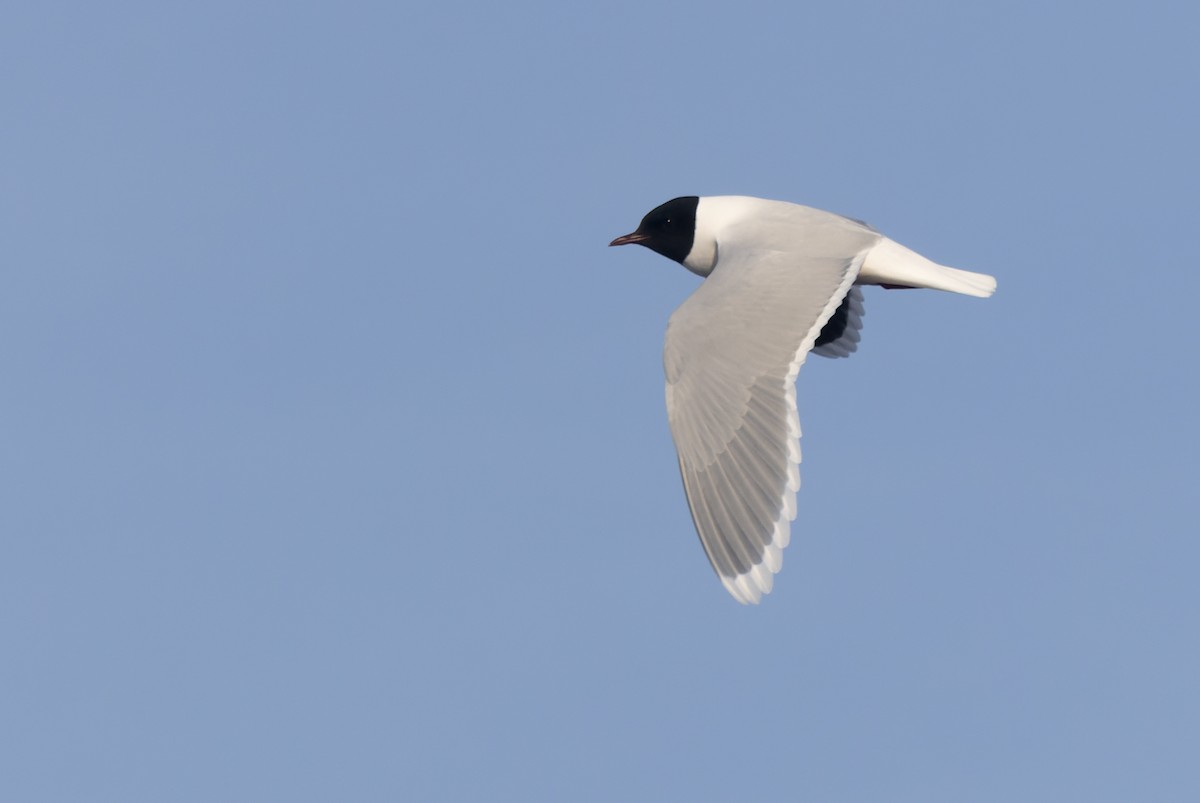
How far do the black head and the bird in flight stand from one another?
1439 millimetres

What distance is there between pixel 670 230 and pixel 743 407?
12.5 ft

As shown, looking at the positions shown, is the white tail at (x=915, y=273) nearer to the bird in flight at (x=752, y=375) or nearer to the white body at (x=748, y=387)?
the bird in flight at (x=752, y=375)

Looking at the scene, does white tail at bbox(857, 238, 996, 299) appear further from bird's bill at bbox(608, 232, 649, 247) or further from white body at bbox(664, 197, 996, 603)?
bird's bill at bbox(608, 232, 649, 247)

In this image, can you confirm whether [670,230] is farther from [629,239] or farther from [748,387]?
[748,387]

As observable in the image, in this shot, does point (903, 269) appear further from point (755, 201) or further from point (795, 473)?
point (795, 473)

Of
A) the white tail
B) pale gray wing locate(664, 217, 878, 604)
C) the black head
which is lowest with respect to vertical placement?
pale gray wing locate(664, 217, 878, 604)

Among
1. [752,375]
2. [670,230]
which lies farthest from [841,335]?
[752,375]

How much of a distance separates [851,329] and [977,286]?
1.91 m

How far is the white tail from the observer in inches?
509

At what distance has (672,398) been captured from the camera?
36.8 feet

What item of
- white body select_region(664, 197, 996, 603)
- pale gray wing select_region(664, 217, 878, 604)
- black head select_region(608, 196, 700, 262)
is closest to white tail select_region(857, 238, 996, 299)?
white body select_region(664, 197, 996, 603)

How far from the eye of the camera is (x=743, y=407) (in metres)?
11.0

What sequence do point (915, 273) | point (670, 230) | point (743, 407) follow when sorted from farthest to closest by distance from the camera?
point (670, 230)
point (915, 273)
point (743, 407)

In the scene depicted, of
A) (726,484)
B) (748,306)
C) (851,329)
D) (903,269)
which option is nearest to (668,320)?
(748,306)
